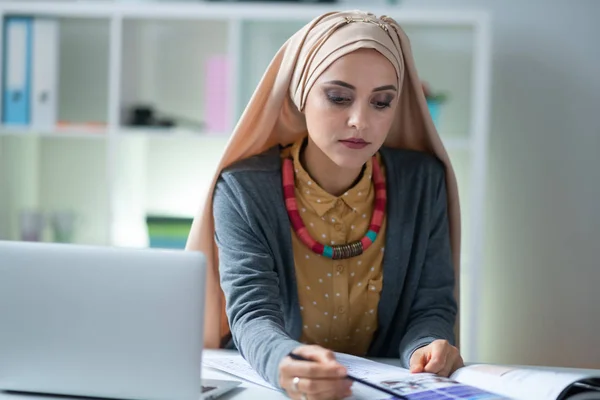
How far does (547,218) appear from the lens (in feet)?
10.7

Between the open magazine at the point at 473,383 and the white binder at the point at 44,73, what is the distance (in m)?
1.99

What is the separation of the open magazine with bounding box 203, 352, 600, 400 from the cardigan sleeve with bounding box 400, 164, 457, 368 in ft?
0.68

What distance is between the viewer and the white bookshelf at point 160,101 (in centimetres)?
293

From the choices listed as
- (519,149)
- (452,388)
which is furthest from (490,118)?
(452,388)

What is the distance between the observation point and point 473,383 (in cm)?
121

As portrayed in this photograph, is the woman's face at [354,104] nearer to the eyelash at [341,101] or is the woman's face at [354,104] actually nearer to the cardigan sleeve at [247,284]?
the eyelash at [341,101]

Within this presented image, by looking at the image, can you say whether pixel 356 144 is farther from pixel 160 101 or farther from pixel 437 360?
pixel 160 101

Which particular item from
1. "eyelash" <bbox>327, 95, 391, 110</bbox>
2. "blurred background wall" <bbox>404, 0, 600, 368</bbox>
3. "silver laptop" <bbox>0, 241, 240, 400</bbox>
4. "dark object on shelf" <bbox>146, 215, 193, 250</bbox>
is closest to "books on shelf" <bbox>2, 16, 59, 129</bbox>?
"dark object on shelf" <bbox>146, 215, 193, 250</bbox>

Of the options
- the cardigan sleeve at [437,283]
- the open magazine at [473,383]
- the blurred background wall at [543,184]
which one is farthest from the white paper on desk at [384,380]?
the blurred background wall at [543,184]

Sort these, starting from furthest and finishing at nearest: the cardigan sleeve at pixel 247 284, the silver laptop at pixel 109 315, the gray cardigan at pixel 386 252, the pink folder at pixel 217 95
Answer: the pink folder at pixel 217 95, the gray cardigan at pixel 386 252, the cardigan sleeve at pixel 247 284, the silver laptop at pixel 109 315

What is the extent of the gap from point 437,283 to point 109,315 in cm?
78

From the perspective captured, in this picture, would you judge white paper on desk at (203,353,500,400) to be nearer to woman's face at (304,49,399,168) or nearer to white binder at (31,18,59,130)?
woman's face at (304,49,399,168)

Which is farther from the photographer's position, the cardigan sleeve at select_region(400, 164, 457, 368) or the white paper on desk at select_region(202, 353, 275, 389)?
the cardigan sleeve at select_region(400, 164, 457, 368)

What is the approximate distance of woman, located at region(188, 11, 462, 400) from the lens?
1.50 meters
